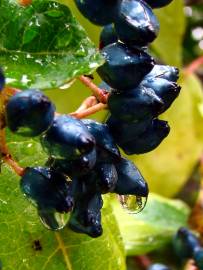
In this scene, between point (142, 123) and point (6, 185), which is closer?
point (142, 123)

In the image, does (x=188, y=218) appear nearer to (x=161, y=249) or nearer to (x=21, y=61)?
(x=161, y=249)

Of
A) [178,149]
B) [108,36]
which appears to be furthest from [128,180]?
[178,149]

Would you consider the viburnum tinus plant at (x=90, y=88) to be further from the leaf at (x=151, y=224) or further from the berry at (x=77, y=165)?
the leaf at (x=151, y=224)

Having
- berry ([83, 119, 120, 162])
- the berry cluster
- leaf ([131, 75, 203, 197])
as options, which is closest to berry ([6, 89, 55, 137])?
the berry cluster

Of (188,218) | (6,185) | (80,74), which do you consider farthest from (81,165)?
(188,218)

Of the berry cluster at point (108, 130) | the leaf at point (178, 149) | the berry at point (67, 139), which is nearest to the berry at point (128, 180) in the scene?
the berry cluster at point (108, 130)

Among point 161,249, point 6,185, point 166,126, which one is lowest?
point 161,249

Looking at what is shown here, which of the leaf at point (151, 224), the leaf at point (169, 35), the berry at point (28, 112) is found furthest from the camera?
the leaf at point (169, 35)
